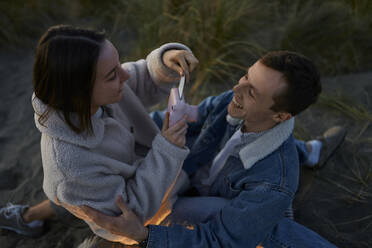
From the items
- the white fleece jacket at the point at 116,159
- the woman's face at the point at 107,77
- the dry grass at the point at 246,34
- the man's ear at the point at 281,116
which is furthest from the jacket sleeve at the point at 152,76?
the dry grass at the point at 246,34

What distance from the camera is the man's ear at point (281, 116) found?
5.47 feet

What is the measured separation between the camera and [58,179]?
135 centimetres

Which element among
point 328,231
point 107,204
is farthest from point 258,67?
point 328,231

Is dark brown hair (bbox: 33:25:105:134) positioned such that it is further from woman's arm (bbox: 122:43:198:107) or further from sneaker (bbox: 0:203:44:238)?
sneaker (bbox: 0:203:44:238)

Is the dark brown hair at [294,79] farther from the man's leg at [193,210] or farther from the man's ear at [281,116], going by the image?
the man's leg at [193,210]

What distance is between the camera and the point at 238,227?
1.53 m

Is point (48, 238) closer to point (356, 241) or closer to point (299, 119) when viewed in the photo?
point (356, 241)

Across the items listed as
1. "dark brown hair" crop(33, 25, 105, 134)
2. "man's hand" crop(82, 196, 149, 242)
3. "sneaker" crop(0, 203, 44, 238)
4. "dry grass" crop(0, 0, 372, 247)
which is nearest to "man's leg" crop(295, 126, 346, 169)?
"dry grass" crop(0, 0, 372, 247)

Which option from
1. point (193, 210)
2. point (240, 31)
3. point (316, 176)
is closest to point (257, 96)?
point (193, 210)

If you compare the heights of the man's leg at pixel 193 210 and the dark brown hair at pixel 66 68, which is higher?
the dark brown hair at pixel 66 68

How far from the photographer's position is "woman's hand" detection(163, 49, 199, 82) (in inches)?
68.1

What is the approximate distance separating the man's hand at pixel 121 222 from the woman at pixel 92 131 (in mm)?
44

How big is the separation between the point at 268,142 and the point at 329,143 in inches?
44.1

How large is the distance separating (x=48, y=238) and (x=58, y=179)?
1.16 m
